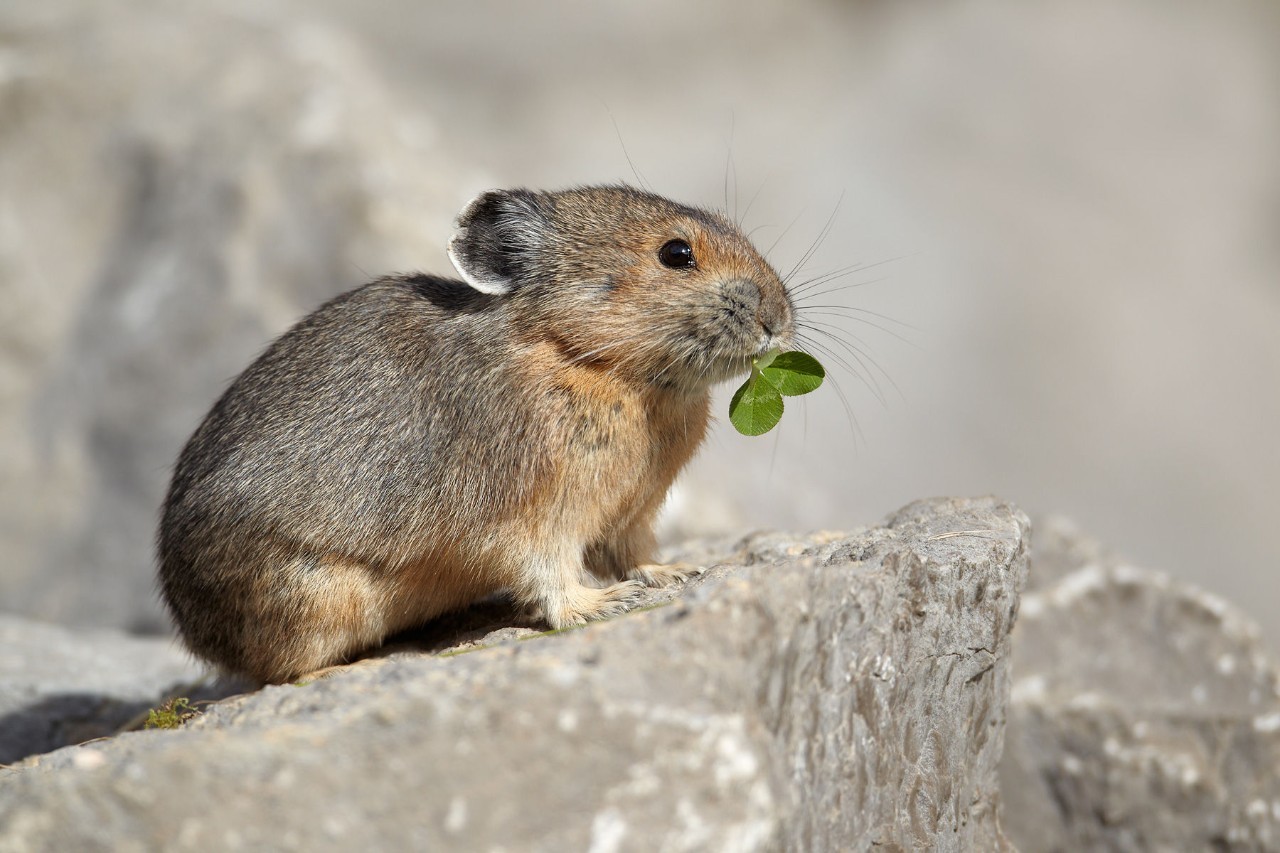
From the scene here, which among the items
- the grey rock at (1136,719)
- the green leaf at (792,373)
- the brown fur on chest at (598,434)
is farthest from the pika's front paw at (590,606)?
the grey rock at (1136,719)

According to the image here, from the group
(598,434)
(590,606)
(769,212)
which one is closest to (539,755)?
(590,606)

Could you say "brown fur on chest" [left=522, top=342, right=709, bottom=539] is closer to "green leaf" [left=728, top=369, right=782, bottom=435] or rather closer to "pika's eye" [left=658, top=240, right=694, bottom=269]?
"green leaf" [left=728, top=369, right=782, bottom=435]

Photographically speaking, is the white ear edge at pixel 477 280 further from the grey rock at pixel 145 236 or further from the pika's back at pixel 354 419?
the grey rock at pixel 145 236

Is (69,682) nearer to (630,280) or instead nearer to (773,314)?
(630,280)

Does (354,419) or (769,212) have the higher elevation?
(769,212)

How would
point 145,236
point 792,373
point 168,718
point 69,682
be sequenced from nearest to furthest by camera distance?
1. point 168,718
2. point 792,373
3. point 69,682
4. point 145,236

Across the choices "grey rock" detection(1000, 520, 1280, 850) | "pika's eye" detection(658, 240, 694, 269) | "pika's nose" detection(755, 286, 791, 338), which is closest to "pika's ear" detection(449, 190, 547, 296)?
"pika's eye" detection(658, 240, 694, 269)
